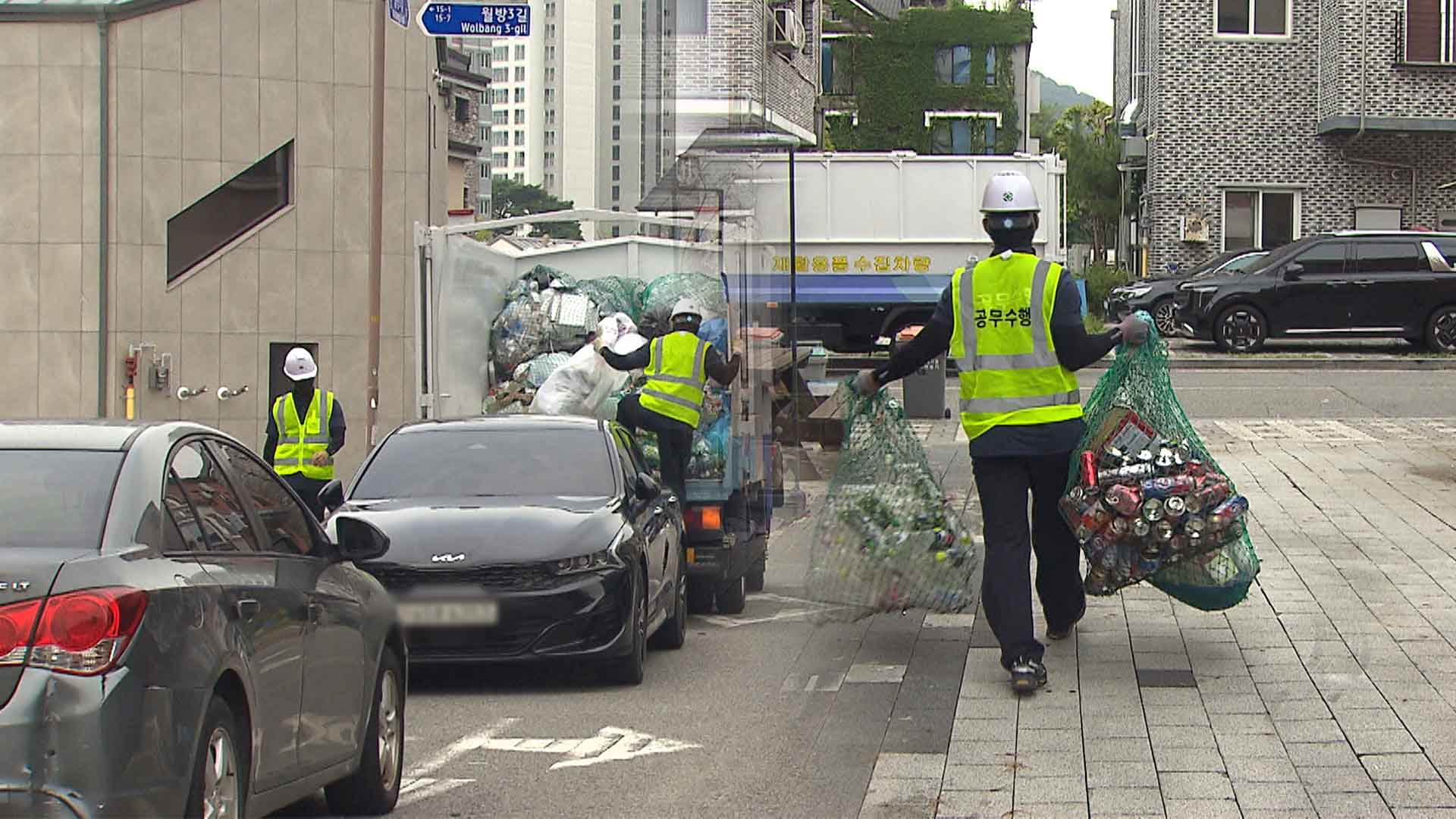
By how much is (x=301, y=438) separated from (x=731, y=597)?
328cm

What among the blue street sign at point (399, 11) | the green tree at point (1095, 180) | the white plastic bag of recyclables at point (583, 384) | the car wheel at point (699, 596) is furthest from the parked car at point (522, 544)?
the green tree at point (1095, 180)

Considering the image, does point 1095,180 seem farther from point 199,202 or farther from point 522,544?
point 522,544

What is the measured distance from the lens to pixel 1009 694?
778cm

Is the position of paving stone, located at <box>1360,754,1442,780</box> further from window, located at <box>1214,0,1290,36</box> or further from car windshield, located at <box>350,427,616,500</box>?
window, located at <box>1214,0,1290,36</box>

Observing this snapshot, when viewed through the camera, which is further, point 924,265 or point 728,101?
point 728,101

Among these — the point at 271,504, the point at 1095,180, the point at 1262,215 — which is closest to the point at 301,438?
the point at 271,504

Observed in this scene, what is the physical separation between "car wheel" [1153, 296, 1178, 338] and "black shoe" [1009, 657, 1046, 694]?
21.3 meters

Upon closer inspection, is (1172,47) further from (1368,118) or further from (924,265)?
(924,265)

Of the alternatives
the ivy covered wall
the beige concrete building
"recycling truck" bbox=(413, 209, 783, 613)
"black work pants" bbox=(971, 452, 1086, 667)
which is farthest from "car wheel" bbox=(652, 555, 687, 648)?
the ivy covered wall

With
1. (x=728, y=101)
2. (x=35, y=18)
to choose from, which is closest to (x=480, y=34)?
(x=35, y=18)

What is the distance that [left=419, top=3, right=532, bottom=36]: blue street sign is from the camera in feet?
44.0

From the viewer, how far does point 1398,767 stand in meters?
6.45

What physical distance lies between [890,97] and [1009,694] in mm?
44390

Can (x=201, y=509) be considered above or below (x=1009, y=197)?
below
